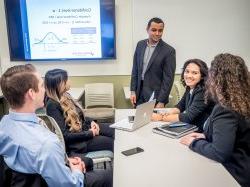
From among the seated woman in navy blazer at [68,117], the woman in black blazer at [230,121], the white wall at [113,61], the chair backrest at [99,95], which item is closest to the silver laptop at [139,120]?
the seated woman in navy blazer at [68,117]

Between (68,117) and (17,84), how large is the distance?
3.49 feet

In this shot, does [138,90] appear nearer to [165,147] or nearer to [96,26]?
[96,26]

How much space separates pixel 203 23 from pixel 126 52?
3.93 ft

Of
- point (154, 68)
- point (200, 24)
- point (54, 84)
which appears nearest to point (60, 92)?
point (54, 84)

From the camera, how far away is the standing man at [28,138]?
133 cm

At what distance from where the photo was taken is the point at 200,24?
425 cm

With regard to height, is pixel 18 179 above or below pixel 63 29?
below

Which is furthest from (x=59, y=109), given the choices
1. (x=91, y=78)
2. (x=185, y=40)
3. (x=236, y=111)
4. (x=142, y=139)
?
(x=185, y=40)

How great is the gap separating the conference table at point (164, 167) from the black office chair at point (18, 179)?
0.39m

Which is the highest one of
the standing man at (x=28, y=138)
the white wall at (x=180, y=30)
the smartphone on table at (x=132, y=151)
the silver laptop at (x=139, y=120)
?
the white wall at (x=180, y=30)

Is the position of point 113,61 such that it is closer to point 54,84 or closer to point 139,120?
point 54,84

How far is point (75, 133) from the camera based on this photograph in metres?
2.45

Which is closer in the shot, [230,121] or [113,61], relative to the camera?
[230,121]

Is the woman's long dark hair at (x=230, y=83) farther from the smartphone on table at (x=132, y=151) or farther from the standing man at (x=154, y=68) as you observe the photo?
the standing man at (x=154, y=68)
